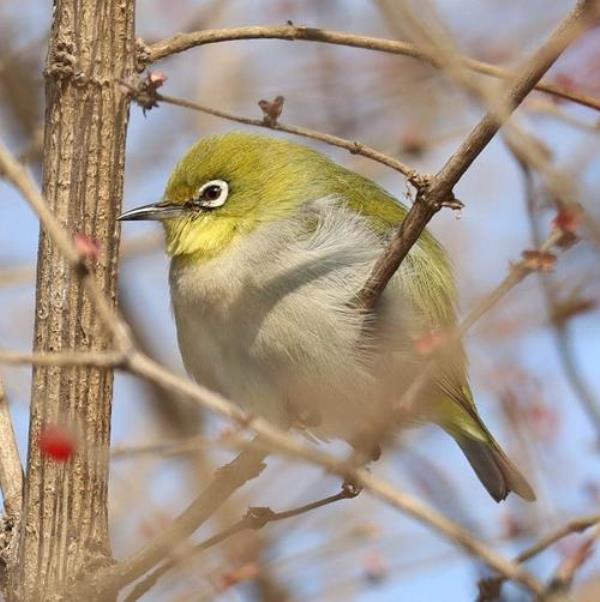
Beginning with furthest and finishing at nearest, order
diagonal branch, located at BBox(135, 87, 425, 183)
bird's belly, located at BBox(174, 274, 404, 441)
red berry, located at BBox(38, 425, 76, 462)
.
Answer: bird's belly, located at BBox(174, 274, 404, 441) → diagonal branch, located at BBox(135, 87, 425, 183) → red berry, located at BBox(38, 425, 76, 462)

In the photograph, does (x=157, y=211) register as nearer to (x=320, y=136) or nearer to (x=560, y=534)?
(x=320, y=136)

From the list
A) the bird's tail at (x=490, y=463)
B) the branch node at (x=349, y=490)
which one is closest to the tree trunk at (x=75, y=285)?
the branch node at (x=349, y=490)

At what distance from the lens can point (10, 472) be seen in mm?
3836

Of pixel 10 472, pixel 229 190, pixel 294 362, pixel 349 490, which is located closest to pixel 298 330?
pixel 294 362

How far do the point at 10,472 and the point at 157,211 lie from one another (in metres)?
2.02

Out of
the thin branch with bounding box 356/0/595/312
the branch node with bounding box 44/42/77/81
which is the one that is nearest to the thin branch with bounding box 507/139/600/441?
the thin branch with bounding box 356/0/595/312

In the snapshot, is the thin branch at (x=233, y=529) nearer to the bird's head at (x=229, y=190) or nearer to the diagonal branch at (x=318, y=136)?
the diagonal branch at (x=318, y=136)

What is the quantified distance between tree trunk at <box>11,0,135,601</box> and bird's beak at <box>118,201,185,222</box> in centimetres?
157

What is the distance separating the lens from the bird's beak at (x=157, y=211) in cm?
548

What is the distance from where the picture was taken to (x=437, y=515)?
2.13 m

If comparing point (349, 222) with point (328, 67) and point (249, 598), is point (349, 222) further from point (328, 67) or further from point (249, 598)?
point (328, 67)

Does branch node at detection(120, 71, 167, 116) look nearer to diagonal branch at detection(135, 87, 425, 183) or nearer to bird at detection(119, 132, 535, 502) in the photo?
diagonal branch at detection(135, 87, 425, 183)

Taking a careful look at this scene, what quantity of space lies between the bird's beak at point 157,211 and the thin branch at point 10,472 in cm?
174

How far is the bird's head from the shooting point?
17.8ft
